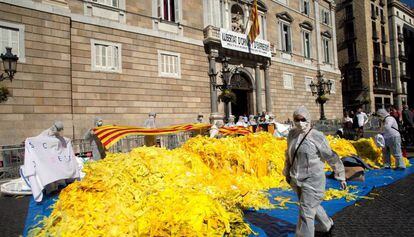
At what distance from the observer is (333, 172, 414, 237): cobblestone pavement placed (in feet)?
13.9

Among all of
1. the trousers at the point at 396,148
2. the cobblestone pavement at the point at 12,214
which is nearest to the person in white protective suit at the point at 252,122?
the trousers at the point at 396,148

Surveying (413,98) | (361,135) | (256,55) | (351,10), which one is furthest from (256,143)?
(413,98)

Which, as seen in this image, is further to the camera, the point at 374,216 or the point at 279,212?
the point at 279,212

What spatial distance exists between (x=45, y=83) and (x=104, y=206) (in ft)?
33.4

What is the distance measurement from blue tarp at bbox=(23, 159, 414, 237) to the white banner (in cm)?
1375

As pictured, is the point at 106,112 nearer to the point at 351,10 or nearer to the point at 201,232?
the point at 201,232

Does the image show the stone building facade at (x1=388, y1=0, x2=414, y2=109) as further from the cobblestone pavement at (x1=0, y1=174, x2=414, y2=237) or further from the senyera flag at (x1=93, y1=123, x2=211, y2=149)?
the senyera flag at (x1=93, y1=123, x2=211, y2=149)

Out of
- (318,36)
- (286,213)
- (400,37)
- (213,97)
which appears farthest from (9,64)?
(400,37)

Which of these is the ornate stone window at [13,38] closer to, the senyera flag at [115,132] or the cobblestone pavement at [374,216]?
the senyera flag at [115,132]

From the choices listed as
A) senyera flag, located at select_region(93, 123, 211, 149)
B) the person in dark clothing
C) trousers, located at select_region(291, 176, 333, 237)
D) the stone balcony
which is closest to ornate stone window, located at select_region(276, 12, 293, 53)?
the stone balcony

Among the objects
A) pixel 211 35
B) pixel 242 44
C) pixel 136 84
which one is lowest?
pixel 136 84

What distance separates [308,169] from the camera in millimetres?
3734

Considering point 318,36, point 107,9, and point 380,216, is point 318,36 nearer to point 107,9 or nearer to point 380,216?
point 107,9

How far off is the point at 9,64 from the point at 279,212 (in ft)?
34.5
